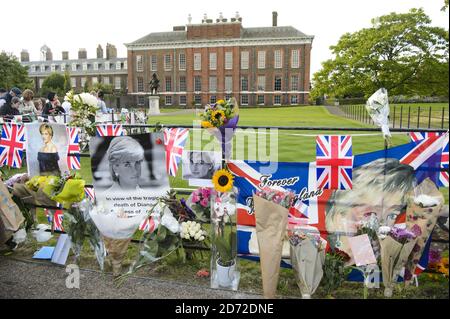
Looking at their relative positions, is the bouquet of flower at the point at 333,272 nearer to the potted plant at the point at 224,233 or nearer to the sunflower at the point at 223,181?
the potted plant at the point at 224,233

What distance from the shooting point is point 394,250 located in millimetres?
3092

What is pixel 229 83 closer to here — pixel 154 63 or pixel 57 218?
pixel 154 63

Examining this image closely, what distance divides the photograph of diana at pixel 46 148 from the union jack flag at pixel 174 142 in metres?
1.32

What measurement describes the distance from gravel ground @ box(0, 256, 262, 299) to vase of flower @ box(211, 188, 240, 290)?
168 millimetres

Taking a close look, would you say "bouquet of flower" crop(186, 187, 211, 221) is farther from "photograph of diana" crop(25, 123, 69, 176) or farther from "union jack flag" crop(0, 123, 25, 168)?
"union jack flag" crop(0, 123, 25, 168)

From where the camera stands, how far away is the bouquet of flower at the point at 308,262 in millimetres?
3174

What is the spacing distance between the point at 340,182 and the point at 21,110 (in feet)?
32.3

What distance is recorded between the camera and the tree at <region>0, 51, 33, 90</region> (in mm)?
54438

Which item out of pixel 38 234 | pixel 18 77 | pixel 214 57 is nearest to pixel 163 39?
pixel 214 57

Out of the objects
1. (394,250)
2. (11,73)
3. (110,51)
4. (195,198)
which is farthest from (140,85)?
(394,250)

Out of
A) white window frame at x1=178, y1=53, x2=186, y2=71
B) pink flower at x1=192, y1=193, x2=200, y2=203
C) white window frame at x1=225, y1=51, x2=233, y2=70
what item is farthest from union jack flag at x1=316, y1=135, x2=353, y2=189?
white window frame at x1=178, y1=53, x2=186, y2=71

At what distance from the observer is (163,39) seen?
192 ft

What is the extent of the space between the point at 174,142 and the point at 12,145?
2.45 metres
